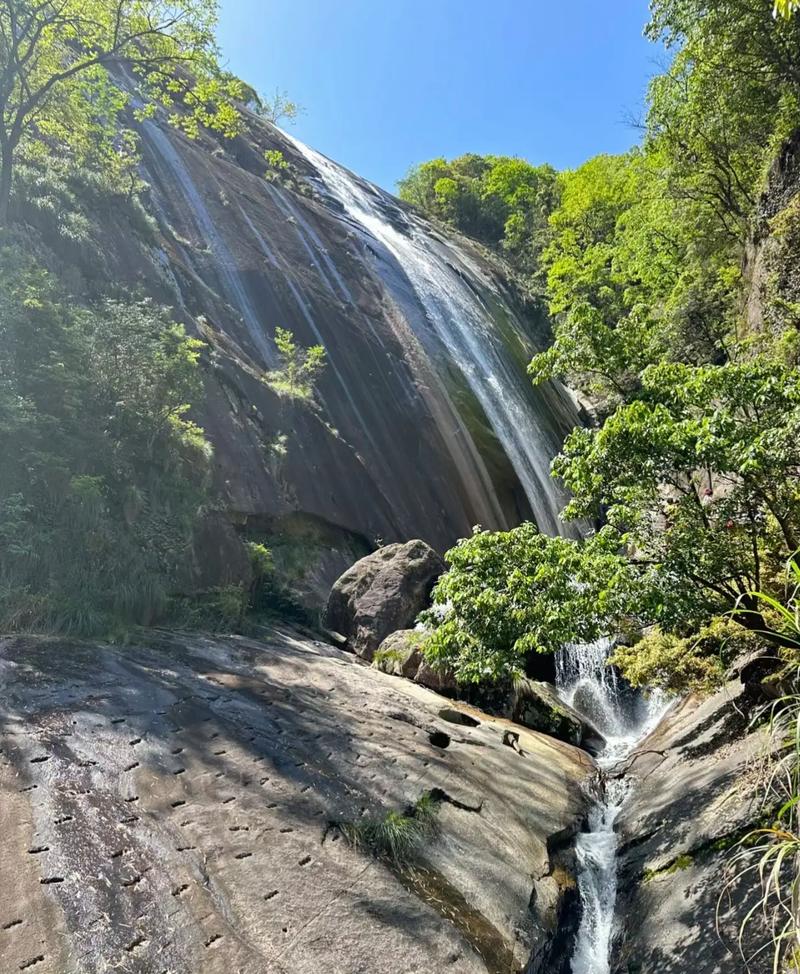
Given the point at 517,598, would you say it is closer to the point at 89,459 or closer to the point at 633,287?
the point at 89,459

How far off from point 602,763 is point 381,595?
A: 524 cm

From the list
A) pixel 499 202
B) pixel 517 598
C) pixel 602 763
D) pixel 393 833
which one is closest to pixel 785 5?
pixel 517 598

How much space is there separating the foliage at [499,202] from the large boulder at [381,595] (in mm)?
34340

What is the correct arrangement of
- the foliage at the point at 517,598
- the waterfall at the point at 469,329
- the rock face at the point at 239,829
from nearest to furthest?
the rock face at the point at 239,829, the foliage at the point at 517,598, the waterfall at the point at 469,329

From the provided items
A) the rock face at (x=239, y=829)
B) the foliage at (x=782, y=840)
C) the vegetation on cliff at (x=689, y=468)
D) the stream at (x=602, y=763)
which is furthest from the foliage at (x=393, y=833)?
the foliage at (x=782, y=840)

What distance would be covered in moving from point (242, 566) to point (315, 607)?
8.99 feet

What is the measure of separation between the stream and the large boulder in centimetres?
333

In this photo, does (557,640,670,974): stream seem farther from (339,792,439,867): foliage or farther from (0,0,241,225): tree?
(0,0,241,225): tree

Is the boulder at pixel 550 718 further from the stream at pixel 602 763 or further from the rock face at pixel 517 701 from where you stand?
the stream at pixel 602 763

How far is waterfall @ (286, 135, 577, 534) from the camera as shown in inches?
906

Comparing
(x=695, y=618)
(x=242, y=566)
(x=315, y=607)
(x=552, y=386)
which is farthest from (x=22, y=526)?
(x=552, y=386)

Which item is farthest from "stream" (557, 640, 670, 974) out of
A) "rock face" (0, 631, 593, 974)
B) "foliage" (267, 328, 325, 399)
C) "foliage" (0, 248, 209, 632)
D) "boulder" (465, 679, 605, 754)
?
"foliage" (267, 328, 325, 399)

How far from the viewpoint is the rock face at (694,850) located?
15.1ft

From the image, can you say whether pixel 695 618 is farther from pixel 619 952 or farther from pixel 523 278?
pixel 523 278
